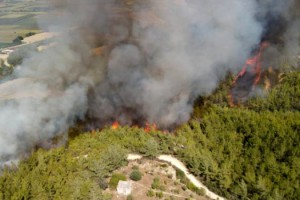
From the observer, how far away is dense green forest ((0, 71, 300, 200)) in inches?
687


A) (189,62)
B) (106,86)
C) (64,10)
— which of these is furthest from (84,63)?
(189,62)

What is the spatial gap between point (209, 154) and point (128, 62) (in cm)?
971

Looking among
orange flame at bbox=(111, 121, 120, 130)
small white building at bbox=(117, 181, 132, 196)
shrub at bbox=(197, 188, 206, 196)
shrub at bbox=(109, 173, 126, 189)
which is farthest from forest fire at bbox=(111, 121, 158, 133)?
shrub at bbox=(197, 188, 206, 196)

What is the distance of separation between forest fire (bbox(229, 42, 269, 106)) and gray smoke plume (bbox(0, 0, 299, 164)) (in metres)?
0.85

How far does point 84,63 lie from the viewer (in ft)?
79.0

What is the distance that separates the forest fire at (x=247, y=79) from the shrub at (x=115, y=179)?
521 inches

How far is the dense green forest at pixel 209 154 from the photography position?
687 inches

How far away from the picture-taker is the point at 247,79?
1284 inches

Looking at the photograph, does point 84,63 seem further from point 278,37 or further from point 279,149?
point 278,37

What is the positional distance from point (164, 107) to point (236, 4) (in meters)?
11.2

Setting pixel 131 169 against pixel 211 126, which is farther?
pixel 211 126

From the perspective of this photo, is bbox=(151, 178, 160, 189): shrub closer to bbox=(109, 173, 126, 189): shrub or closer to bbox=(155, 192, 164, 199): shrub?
bbox=(155, 192, 164, 199): shrub

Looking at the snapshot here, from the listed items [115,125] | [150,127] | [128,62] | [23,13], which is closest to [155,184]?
[150,127]

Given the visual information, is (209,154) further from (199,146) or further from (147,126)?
(147,126)
